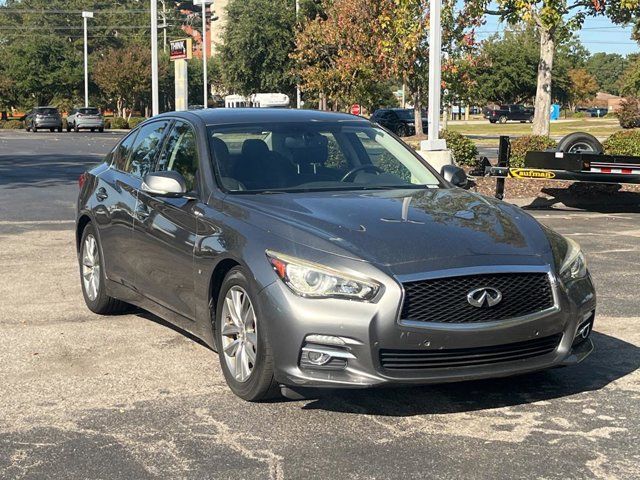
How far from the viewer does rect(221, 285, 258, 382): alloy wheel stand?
533cm

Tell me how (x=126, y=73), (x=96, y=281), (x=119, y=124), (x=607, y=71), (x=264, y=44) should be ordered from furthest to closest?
(x=607, y=71) → (x=126, y=73) → (x=119, y=124) → (x=264, y=44) → (x=96, y=281)

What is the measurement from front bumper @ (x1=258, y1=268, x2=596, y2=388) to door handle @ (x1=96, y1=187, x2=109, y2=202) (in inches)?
113

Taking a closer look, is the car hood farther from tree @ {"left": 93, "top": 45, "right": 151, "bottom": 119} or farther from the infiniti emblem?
tree @ {"left": 93, "top": 45, "right": 151, "bottom": 119}

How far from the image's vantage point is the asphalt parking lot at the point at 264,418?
449cm

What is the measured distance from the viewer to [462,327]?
16.0ft

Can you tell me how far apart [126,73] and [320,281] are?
7471 centimetres

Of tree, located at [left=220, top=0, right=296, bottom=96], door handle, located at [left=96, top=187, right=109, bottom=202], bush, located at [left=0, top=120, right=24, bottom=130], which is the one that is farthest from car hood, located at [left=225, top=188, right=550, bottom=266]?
bush, located at [left=0, top=120, right=24, bottom=130]

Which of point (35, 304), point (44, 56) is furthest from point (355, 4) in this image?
point (44, 56)

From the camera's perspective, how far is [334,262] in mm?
4945

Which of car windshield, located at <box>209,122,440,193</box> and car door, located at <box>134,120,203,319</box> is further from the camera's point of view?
car windshield, located at <box>209,122,440,193</box>

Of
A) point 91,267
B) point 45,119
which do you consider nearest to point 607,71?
point 45,119

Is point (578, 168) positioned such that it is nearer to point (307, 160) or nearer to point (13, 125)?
point (307, 160)

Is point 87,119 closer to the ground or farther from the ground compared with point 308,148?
closer to the ground

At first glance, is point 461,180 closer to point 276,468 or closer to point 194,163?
point 194,163
